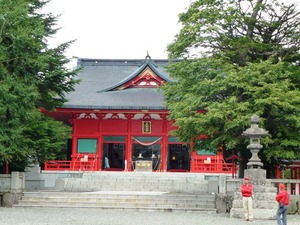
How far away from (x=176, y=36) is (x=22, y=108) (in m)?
6.99

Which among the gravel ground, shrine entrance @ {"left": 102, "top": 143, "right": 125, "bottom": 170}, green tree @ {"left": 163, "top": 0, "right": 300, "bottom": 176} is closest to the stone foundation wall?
the gravel ground

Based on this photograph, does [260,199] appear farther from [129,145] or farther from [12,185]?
[129,145]

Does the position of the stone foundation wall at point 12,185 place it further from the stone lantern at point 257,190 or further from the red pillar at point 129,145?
the red pillar at point 129,145

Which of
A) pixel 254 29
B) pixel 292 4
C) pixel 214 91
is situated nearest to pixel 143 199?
pixel 214 91

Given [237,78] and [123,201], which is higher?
[237,78]

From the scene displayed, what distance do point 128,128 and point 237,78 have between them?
53.5 feet

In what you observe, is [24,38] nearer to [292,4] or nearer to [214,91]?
[214,91]

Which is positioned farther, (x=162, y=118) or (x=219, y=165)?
(x=162, y=118)

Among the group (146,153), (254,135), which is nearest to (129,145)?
(146,153)

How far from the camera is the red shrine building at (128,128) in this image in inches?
1318

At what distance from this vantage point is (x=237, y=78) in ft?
65.7

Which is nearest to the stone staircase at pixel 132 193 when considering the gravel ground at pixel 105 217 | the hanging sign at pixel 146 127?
the gravel ground at pixel 105 217

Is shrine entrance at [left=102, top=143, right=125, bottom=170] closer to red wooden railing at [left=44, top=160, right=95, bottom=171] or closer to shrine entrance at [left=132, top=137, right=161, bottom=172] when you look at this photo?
shrine entrance at [left=132, top=137, right=161, bottom=172]

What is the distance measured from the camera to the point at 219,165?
32.3 metres
